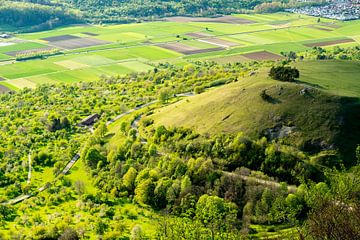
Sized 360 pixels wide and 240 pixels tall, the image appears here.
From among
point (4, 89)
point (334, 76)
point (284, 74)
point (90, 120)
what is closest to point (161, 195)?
point (284, 74)

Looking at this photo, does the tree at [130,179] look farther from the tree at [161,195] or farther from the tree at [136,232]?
the tree at [136,232]

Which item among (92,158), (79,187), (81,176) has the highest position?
(92,158)

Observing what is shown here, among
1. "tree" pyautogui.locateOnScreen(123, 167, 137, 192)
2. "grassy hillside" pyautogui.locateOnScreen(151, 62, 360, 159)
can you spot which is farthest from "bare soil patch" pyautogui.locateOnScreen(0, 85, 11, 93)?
"tree" pyautogui.locateOnScreen(123, 167, 137, 192)

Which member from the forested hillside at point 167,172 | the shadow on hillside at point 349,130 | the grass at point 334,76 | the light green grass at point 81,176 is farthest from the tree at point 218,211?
the grass at point 334,76

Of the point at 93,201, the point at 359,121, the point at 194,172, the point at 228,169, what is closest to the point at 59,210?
the point at 93,201

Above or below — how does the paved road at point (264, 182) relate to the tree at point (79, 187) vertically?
above

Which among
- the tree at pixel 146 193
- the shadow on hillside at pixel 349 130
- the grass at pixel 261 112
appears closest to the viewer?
the shadow on hillside at pixel 349 130

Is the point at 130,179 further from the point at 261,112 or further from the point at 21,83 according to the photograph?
the point at 21,83

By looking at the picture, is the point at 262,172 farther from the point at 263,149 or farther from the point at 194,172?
the point at 194,172

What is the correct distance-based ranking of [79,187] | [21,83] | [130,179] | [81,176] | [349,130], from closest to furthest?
1. [349,130]
2. [130,179]
3. [79,187]
4. [81,176]
5. [21,83]
